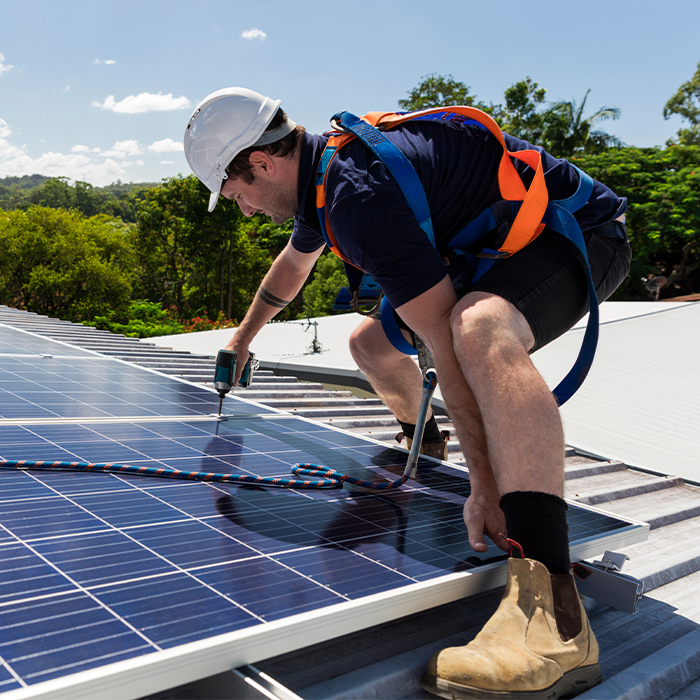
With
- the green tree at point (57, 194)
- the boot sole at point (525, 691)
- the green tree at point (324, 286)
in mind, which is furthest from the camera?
the green tree at point (57, 194)

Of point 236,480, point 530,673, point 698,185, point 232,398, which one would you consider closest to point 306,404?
point 232,398

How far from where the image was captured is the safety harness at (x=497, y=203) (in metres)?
2.21

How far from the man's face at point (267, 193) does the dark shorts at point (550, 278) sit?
89 cm

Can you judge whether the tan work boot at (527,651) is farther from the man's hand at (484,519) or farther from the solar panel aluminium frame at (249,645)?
the man's hand at (484,519)

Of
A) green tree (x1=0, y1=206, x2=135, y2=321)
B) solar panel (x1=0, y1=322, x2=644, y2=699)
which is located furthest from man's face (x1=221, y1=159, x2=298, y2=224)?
green tree (x1=0, y1=206, x2=135, y2=321)

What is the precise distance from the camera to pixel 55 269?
34625 millimetres

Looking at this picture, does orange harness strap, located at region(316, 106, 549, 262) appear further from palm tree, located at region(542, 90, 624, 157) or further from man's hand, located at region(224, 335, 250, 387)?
palm tree, located at region(542, 90, 624, 157)

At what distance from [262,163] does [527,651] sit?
197cm

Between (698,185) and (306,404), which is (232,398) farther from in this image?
(698,185)

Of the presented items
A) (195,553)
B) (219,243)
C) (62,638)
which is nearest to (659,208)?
(219,243)

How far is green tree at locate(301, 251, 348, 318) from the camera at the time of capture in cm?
3712

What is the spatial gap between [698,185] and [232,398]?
33947 mm

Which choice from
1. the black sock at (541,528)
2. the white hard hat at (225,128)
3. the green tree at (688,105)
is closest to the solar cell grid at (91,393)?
the white hard hat at (225,128)

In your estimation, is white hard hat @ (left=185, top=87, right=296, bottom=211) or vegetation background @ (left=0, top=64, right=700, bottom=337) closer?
white hard hat @ (left=185, top=87, right=296, bottom=211)
